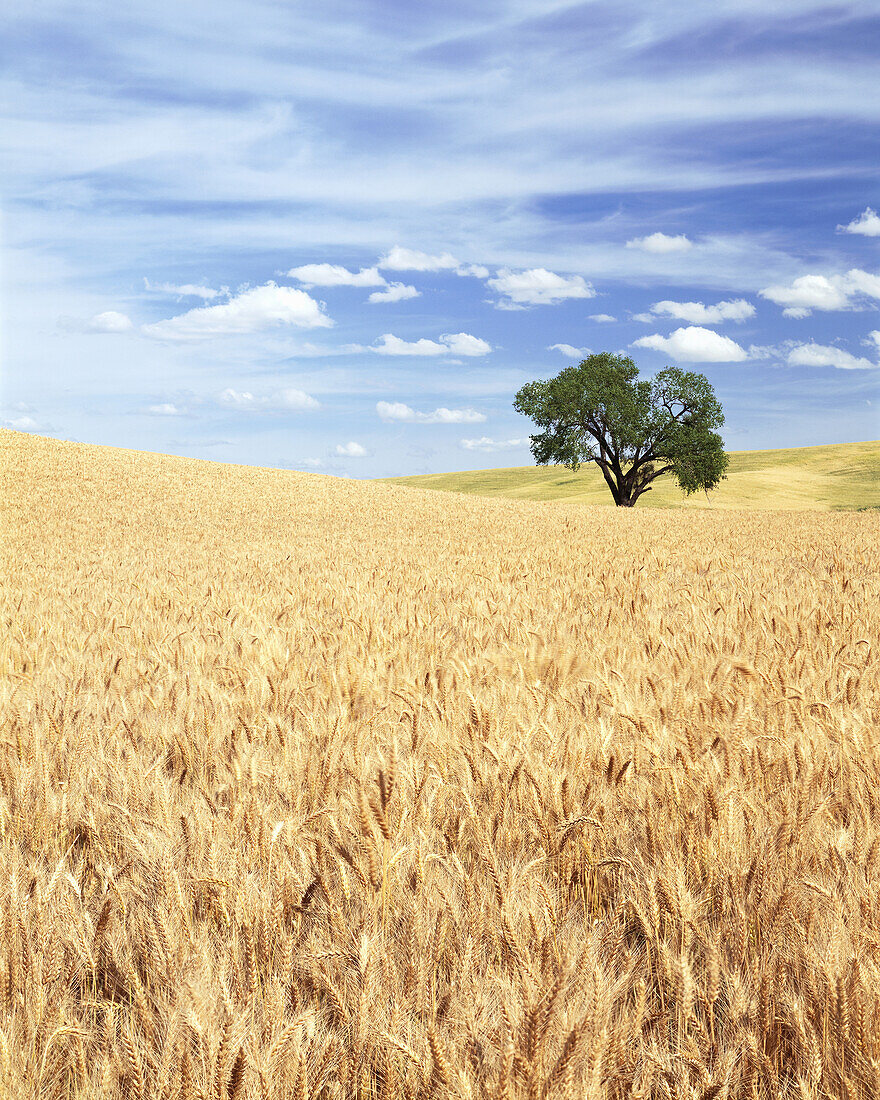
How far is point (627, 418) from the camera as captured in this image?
152 ft

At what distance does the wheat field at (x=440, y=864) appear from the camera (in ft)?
3.98

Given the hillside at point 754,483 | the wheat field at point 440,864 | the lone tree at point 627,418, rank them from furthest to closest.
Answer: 1. the hillside at point 754,483
2. the lone tree at point 627,418
3. the wheat field at point 440,864

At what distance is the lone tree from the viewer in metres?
46.1

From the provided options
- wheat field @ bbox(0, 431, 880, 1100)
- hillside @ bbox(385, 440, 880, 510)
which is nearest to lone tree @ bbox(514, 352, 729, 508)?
hillside @ bbox(385, 440, 880, 510)

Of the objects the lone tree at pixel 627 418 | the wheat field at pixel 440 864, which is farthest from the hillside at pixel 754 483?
→ the wheat field at pixel 440 864

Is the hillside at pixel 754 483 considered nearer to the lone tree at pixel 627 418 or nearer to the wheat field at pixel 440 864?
the lone tree at pixel 627 418

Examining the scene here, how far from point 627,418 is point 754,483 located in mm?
30848

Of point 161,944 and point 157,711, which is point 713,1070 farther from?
point 157,711

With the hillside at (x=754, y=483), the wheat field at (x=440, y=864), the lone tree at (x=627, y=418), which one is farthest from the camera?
the hillside at (x=754, y=483)

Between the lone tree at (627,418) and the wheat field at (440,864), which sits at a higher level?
the lone tree at (627,418)

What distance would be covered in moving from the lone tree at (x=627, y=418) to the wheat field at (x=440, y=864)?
142 ft

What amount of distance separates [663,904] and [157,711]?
220 centimetres

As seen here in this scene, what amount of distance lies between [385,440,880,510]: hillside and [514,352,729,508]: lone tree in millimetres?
6609

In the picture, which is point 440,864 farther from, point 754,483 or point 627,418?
point 754,483
